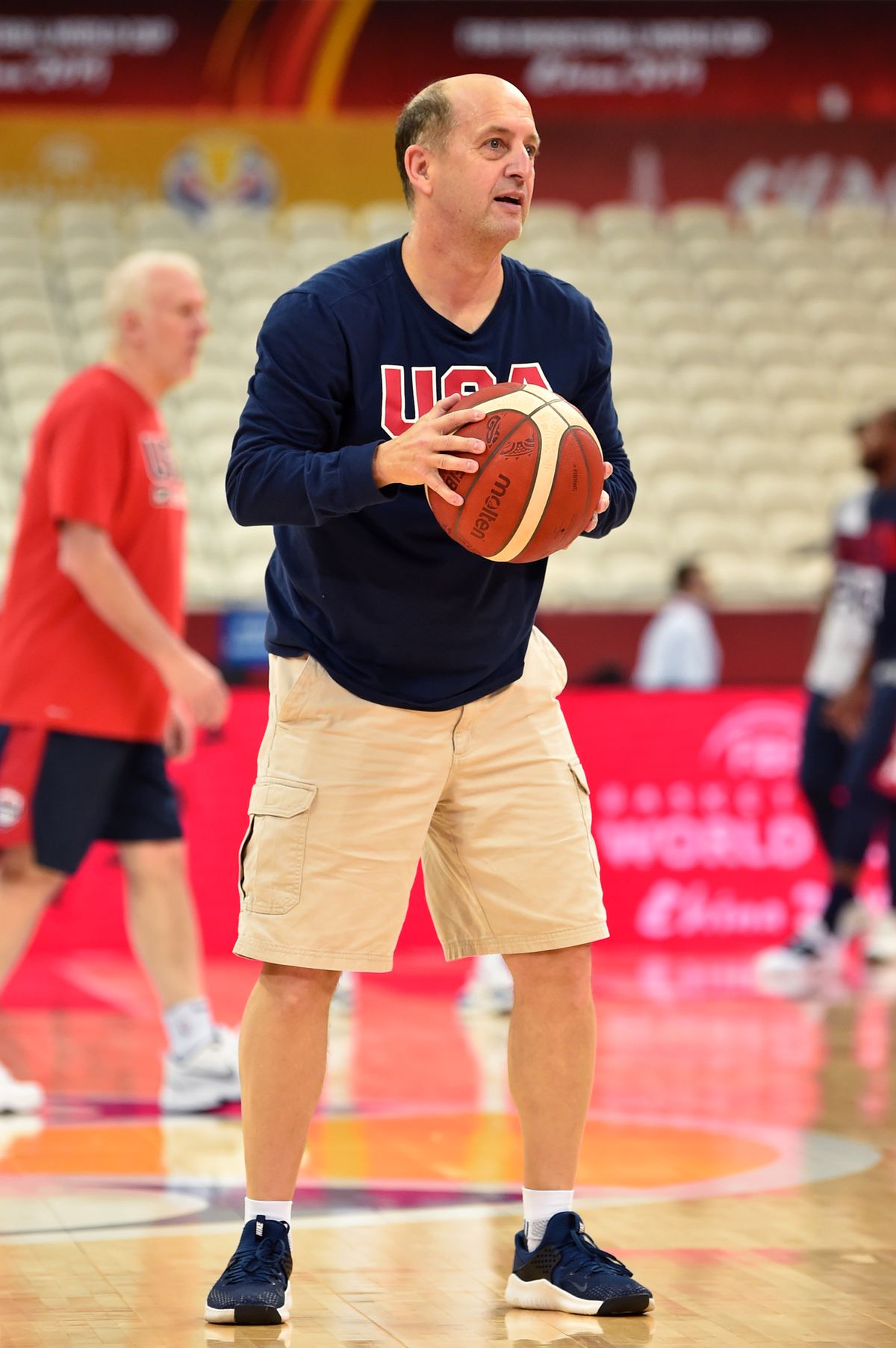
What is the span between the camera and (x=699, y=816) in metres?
8.11

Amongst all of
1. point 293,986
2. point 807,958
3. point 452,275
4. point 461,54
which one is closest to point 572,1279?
point 293,986

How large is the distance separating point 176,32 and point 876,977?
38.8 feet

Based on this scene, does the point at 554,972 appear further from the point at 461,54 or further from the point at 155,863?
the point at 461,54

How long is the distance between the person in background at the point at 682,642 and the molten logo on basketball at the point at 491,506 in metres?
8.05

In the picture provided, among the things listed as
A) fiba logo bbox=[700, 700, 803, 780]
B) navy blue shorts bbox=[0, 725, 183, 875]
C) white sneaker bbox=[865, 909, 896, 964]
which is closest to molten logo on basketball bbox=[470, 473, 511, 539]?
navy blue shorts bbox=[0, 725, 183, 875]

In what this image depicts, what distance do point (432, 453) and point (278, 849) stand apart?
686 mm

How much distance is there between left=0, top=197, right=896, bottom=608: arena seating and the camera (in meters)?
13.0

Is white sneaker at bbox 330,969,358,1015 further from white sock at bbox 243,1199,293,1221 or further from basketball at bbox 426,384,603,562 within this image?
basketball at bbox 426,384,603,562

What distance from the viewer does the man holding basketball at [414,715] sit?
9.70 ft

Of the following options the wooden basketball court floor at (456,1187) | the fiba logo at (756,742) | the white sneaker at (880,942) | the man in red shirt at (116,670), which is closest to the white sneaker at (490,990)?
the wooden basketball court floor at (456,1187)

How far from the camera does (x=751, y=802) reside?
815 cm

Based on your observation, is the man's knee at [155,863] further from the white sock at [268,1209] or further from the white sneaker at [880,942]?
the white sneaker at [880,942]

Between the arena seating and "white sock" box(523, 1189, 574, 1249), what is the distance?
855cm

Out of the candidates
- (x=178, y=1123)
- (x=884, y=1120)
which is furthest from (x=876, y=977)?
(x=178, y=1123)
